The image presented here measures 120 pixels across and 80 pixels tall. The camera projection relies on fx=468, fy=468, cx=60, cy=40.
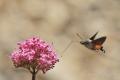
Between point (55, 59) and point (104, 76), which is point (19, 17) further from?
point (55, 59)

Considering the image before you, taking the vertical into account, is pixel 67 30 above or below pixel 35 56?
above

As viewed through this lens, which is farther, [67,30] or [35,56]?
[67,30]

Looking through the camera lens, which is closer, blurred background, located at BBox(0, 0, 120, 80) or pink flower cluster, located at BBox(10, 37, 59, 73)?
pink flower cluster, located at BBox(10, 37, 59, 73)

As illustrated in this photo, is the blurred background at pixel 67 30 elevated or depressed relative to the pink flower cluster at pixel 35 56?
elevated

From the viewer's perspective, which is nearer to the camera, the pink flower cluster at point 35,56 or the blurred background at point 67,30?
the pink flower cluster at point 35,56
